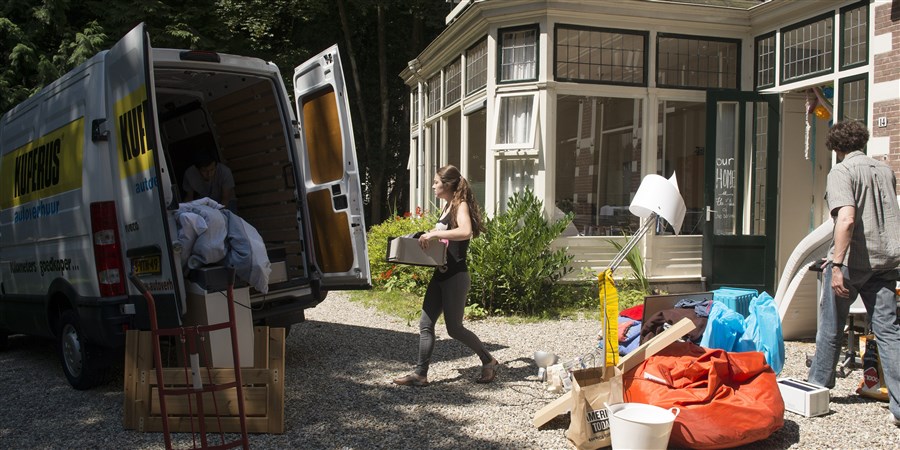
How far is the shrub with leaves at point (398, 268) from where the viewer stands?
948cm

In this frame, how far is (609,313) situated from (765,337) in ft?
5.72

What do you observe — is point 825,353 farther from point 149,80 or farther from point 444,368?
point 149,80

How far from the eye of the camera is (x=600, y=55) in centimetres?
880

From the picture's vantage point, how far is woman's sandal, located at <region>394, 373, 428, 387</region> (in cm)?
514

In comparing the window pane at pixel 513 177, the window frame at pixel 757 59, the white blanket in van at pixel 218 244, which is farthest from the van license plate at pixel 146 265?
the window frame at pixel 757 59

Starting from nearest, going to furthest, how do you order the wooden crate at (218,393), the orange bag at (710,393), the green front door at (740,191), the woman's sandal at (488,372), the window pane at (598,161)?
the orange bag at (710,393), the wooden crate at (218,393), the woman's sandal at (488,372), the green front door at (740,191), the window pane at (598,161)

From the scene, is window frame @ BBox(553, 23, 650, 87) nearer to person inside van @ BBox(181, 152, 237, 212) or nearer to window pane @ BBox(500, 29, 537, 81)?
window pane @ BBox(500, 29, 537, 81)

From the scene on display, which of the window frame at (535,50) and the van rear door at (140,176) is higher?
the window frame at (535,50)

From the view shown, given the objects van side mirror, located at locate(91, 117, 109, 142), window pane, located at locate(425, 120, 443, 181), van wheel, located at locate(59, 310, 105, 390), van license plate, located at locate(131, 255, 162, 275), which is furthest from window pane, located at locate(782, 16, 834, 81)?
van wheel, located at locate(59, 310, 105, 390)

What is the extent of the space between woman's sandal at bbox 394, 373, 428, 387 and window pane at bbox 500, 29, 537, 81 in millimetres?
4850

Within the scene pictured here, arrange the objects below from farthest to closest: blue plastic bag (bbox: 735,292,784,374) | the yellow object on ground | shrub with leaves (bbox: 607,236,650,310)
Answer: shrub with leaves (bbox: 607,236,650,310) < blue plastic bag (bbox: 735,292,784,374) < the yellow object on ground

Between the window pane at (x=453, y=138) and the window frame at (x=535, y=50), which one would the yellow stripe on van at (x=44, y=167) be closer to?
the window frame at (x=535, y=50)

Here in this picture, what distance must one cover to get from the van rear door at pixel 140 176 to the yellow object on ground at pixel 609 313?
106 inches

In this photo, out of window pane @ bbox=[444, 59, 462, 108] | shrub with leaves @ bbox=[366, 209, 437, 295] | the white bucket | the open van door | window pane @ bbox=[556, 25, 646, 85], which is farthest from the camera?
window pane @ bbox=[444, 59, 462, 108]
